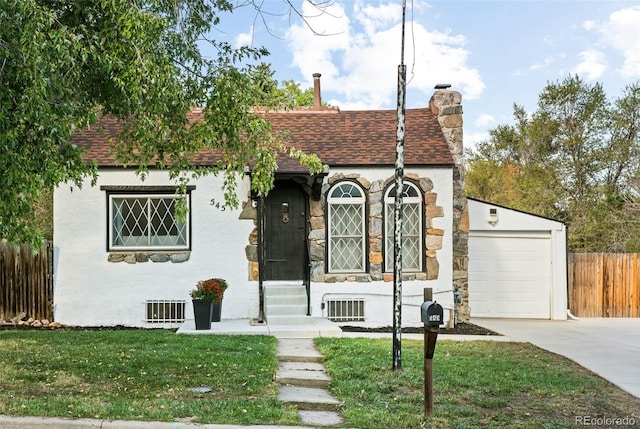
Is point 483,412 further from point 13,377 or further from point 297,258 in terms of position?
point 297,258

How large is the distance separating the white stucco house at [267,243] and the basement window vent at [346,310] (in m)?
0.02

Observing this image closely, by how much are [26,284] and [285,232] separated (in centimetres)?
517

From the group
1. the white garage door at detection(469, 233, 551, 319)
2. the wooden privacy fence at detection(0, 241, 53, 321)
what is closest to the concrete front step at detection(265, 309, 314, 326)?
the wooden privacy fence at detection(0, 241, 53, 321)

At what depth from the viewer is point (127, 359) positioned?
25.3 feet

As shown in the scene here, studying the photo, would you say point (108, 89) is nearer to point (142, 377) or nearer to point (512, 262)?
point (142, 377)

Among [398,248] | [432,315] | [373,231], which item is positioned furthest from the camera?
[373,231]

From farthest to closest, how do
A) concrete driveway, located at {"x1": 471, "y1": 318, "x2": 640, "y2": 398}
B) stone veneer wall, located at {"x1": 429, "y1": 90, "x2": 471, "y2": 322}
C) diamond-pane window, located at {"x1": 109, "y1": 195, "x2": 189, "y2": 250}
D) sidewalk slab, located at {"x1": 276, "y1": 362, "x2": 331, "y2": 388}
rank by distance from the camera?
1. stone veneer wall, located at {"x1": 429, "y1": 90, "x2": 471, "y2": 322}
2. diamond-pane window, located at {"x1": 109, "y1": 195, "x2": 189, "y2": 250}
3. concrete driveway, located at {"x1": 471, "y1": 318, "x2": 640, "y2": 398}
4. sidewalk slab, located at {"x1": 276, "y1": 362, "x2": 331, "y2": 388}

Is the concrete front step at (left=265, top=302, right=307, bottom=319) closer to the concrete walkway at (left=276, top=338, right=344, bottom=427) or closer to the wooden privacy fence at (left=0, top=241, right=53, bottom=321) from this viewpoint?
the concrete walkway at (left=276, top=338, right=344, bottom=427)

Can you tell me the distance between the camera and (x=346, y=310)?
11.8 meters

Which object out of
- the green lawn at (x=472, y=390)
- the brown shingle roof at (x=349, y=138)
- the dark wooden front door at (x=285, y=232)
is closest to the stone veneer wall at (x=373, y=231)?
the dark wooden front door at (x=285, y=232)

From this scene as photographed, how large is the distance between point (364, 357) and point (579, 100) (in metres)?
17.8

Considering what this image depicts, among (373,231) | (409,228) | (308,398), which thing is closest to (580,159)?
(409,228)

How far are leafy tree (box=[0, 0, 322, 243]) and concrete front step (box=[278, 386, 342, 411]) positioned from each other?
239 centimetres

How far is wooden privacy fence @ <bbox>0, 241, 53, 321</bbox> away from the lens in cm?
1177
